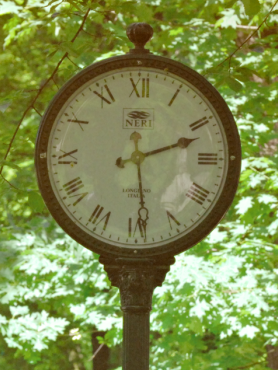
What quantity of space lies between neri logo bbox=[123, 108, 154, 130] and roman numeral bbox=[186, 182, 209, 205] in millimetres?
309

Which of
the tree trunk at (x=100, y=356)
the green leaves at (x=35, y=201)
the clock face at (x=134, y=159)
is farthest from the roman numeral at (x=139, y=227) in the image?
the tree trunk at (x=100, y=356)

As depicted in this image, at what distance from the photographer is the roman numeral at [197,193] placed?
2.51 metres

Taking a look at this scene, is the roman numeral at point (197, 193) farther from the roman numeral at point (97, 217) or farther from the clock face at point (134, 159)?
the roman numeral at point (97, 217)

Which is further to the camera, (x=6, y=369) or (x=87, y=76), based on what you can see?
(x=6, y=369)

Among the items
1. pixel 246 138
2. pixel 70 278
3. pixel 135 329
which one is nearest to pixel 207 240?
pixel 246 138

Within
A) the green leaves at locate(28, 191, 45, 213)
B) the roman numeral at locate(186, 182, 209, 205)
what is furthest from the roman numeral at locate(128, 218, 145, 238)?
the green leaves at locate(28, 191, 45, 213)

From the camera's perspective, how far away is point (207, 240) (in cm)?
698

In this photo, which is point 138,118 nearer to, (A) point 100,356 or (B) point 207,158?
(B) point 207,158

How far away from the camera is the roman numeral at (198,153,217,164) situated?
2523 mm

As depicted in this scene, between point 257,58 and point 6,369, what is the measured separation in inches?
446

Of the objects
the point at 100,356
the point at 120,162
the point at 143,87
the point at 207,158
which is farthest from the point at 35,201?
the point at 100,356

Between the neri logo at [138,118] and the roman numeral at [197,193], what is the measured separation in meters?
0.31

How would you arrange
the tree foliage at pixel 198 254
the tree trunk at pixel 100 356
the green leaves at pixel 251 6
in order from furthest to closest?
the tree trunk at pixel 100 356 → the tree foliage at pixel 198 254 → the green leaves at pixel 251 6

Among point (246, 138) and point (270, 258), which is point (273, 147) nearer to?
point (246, 138)
